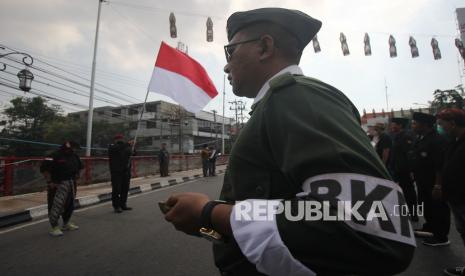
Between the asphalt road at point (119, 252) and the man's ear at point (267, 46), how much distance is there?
2705mm

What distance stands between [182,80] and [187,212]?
5.41 meters

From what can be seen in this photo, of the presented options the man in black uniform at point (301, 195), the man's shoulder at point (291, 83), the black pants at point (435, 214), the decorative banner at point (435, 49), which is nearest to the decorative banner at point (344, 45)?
the decorative banner at point (435, 49)

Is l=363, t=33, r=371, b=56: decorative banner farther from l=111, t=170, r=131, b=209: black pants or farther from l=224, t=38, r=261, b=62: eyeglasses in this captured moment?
l=224, t=38, r=261, b=62: eyeglasses

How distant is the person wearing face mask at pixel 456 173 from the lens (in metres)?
3.13

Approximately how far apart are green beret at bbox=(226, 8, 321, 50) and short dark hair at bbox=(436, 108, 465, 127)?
2913mm

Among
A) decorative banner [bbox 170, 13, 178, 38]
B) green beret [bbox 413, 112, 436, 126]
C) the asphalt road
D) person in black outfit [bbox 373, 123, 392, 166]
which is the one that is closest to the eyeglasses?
the asphalt road

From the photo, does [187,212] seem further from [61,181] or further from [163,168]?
[163,168]

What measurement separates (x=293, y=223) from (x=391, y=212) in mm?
246

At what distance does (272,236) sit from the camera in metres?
0.76

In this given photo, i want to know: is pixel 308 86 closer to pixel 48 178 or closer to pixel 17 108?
pixel 48 178

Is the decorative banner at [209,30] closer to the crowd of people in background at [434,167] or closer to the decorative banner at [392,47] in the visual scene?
the decorative banner at [392,47]

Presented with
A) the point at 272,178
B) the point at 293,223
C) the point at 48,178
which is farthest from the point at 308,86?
the point at 48,178

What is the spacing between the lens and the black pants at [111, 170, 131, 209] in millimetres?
7180

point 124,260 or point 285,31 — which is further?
point 124,260
